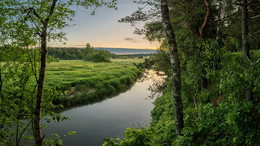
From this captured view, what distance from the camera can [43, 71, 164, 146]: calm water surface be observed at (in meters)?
14.6

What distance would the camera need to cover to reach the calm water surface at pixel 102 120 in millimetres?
14581

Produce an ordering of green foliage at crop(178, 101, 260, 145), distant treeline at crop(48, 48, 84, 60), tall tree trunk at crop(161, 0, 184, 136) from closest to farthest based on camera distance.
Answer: green foliage at crop(178, 101, 260, 145)
tall tree trunk at crop(161, 0, 184, 136)
distant treeline at crop(48, 48, 84, 60)

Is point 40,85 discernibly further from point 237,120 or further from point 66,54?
point 66,54

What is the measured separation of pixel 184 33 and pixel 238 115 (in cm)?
848

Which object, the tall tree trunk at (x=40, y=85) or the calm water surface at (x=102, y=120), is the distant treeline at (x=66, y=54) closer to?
the calm water surface at (x=102, y=120)

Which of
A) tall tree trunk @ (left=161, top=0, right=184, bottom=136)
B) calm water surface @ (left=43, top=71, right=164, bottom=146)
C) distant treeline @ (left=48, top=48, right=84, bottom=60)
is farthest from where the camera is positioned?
distant treeline @ (left=48, top=48, right=84, bottom=60)

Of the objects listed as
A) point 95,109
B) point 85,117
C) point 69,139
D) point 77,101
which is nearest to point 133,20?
point 69,139

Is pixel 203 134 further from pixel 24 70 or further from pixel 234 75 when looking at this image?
pixel 24 70

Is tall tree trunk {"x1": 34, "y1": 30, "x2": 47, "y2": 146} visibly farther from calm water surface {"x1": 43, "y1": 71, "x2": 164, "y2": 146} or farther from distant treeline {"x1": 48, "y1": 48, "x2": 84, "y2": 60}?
distant treeline {"x1": 48, "y1": 48, "x2": 84, "y2": 60}

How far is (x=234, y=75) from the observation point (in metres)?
3.88

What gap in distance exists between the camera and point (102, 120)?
18.2 metres

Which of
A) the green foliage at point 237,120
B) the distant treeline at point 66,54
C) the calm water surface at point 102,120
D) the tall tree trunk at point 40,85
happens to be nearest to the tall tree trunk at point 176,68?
the green foliage at point 237,120

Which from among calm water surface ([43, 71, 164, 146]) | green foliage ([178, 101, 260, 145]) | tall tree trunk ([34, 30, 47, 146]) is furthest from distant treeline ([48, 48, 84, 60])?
green foliage ([178, 101, 260, 145])

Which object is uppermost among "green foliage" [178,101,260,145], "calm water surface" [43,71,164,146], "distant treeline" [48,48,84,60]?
"distant treeline" [48,48,84,60]
